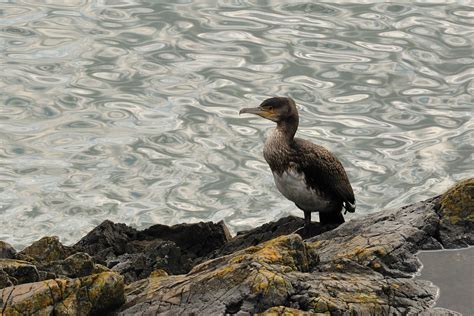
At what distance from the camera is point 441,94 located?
2547 centimetres

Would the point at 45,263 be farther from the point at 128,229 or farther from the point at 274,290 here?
the point at 274,290

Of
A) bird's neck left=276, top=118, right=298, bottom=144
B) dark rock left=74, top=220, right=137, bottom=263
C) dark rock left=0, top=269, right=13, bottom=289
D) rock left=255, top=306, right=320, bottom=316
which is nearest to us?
rock left=255, top=306, right=320, bottom=316

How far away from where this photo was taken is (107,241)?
39.9ft

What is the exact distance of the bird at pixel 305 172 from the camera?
1243 cm

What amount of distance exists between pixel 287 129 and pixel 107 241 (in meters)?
2.14

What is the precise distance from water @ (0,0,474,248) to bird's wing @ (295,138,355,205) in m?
8.32

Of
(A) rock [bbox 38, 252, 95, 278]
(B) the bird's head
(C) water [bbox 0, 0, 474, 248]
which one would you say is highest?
(B) the bird's head

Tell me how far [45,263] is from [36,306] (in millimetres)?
2042

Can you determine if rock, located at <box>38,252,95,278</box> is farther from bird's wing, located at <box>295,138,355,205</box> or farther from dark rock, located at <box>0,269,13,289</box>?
bird's wing, located at <box>295,138,355,205</box>

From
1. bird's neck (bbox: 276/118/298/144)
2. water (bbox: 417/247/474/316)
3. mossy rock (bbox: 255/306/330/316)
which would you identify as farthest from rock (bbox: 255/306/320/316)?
bird's neck (bbox: 276/118/298/144)

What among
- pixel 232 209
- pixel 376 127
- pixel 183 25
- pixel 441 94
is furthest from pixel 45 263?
pixel 183 25

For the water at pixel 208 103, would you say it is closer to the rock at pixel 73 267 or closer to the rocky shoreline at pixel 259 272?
the rocky shoreline at pixel 259 272

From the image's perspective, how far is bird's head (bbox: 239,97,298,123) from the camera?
42.0ft

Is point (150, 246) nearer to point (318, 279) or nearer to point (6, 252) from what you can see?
point (6, 252)
